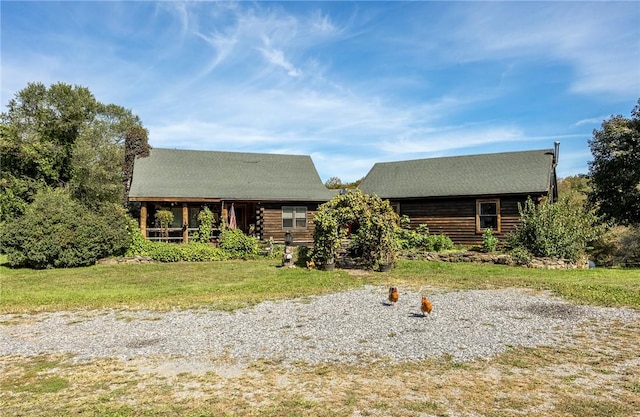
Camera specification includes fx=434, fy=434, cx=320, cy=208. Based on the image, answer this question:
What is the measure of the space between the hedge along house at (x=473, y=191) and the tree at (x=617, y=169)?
258 centimetres

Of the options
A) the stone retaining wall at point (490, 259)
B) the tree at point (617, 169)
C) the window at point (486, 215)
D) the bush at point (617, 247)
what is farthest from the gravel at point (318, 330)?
the tree at point (617, 169)

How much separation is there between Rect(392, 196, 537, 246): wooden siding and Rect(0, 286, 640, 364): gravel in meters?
12.3

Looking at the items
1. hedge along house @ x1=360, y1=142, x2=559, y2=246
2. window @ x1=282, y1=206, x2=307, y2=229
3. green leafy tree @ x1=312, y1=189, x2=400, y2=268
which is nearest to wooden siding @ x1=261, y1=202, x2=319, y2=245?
window @ x1=282, y1=206, x2=307, y2=229

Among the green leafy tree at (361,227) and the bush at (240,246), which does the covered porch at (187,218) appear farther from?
the green leafy tree at (361,227)

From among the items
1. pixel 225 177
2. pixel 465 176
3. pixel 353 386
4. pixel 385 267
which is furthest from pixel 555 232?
pixel 225 177

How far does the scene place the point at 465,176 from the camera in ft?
83.9

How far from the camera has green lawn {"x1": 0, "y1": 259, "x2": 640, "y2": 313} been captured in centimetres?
1130

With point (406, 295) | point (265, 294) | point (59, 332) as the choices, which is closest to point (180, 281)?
point (265, 294)

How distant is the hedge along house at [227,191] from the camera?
23688 mm

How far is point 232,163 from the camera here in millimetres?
28312

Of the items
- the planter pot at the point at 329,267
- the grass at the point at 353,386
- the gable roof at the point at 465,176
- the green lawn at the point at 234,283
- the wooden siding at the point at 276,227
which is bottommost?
the grass at the point at 353,386

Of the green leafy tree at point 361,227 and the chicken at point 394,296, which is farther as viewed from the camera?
the green leafy tree at point 361,227

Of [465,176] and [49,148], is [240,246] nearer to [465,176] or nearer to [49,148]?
[465,176]

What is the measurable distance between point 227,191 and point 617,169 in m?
22.3
